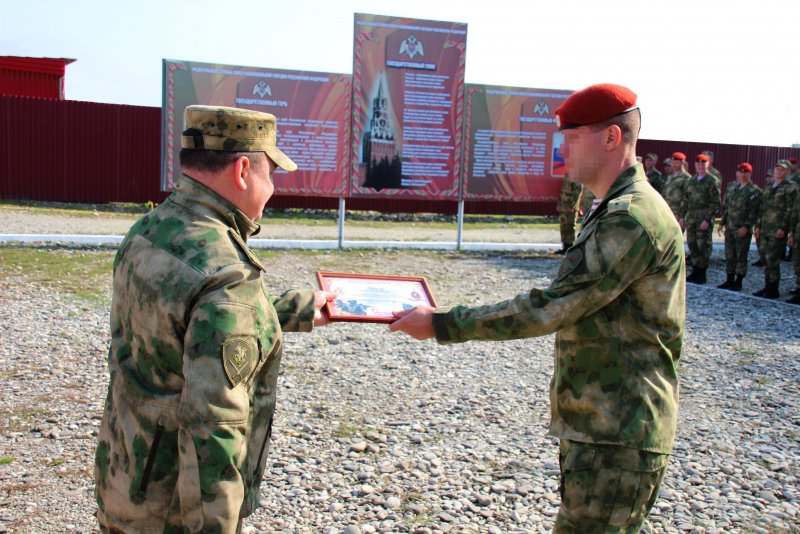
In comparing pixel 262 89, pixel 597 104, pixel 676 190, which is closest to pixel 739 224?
pixel 676 190

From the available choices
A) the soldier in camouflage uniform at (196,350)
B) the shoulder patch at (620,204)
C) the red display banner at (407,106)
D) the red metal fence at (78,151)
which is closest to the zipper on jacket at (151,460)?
the soldier in camouflage uniform at (196,350)

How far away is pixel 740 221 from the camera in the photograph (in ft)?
40.1

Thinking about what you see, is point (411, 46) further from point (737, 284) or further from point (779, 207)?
point (737, 284)

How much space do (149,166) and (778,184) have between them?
15.8m

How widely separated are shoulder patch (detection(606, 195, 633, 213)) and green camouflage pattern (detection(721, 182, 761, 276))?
10.5 m

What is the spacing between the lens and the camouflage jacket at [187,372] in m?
1.82

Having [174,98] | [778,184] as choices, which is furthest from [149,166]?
[778,184]

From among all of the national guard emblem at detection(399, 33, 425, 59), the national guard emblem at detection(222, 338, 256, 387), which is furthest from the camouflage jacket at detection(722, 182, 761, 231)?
the national guard emblem at detection(222, 338, 256, 387)

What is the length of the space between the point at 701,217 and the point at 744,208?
677 millimetres

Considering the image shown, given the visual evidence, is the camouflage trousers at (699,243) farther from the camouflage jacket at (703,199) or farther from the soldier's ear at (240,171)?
the soldier's ear at (240,171)

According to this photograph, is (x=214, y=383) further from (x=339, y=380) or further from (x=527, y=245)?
(x=527, y=245)

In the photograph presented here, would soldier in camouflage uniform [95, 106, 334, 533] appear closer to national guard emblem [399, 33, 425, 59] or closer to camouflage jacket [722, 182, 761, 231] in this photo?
camouflage jacket [722, 182, 761, 231]

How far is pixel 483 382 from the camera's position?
6.24 meters

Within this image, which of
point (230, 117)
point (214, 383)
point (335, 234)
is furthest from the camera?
point (335, 234)
